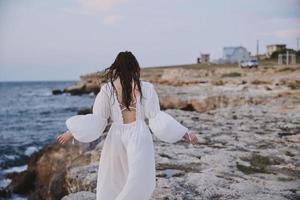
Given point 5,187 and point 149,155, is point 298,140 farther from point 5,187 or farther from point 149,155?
point 5,187


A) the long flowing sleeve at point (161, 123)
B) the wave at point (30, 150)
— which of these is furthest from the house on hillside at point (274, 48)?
the long flowing sleeve at point (161, 123)

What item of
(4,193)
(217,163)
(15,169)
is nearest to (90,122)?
(217,163)

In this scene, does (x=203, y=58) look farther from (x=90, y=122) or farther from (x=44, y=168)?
(x=90, y=122)

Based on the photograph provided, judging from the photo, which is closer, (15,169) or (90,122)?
(90,122)

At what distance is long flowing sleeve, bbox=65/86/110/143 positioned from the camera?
4.50m

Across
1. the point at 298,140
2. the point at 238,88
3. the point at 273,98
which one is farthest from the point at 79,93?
the point at 298,140

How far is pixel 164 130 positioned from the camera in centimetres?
456

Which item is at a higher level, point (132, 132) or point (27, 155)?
point (132, 132)

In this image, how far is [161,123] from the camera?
457cm

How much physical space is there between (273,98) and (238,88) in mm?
5654

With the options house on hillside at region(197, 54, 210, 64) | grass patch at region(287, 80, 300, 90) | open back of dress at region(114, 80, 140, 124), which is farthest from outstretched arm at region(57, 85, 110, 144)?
house on hillside at region(197, 54, 210, 64)

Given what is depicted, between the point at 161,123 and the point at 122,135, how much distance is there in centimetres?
44

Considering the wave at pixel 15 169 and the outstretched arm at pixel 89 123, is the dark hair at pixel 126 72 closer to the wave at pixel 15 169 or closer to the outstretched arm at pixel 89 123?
the outstretched arm at pixel 89 123

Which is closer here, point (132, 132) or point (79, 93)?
point (132, 132)
